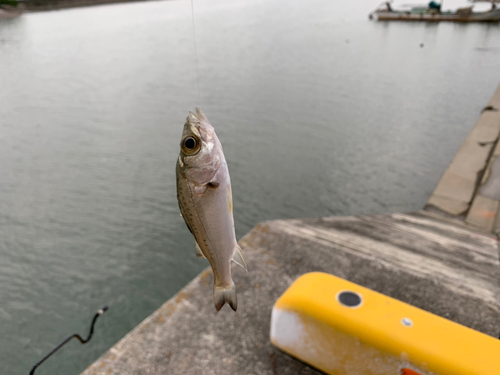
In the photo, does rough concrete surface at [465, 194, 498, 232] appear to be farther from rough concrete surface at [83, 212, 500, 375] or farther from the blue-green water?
the blue-green water

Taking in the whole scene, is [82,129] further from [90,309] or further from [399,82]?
[399,82]

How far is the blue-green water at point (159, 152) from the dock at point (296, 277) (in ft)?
10.6

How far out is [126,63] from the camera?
2522cm

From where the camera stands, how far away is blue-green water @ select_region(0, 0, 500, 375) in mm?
8477

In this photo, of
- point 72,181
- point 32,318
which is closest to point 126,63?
point 72,181

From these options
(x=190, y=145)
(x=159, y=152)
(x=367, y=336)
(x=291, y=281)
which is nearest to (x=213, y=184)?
(x=190, y=145)

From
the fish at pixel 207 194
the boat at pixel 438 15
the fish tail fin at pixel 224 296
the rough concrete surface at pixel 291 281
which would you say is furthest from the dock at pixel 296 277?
the boat at pixel 438 15

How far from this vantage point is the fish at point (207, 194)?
192cm

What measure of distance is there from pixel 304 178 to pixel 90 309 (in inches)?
301

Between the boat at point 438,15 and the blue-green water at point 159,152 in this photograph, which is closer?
the blue-green water at point 159,152

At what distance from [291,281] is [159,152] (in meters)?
9.83

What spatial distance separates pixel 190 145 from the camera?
1926 mm

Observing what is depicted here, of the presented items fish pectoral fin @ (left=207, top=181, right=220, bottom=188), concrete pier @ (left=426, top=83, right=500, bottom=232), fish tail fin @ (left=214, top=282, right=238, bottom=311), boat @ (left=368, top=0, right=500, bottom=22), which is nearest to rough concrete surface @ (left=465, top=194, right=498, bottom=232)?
concrete pier @ (left=426, top=83, right=500, bottom=232)

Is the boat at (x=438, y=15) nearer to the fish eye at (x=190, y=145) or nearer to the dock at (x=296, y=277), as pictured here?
the dock at (x=296, y=277)
